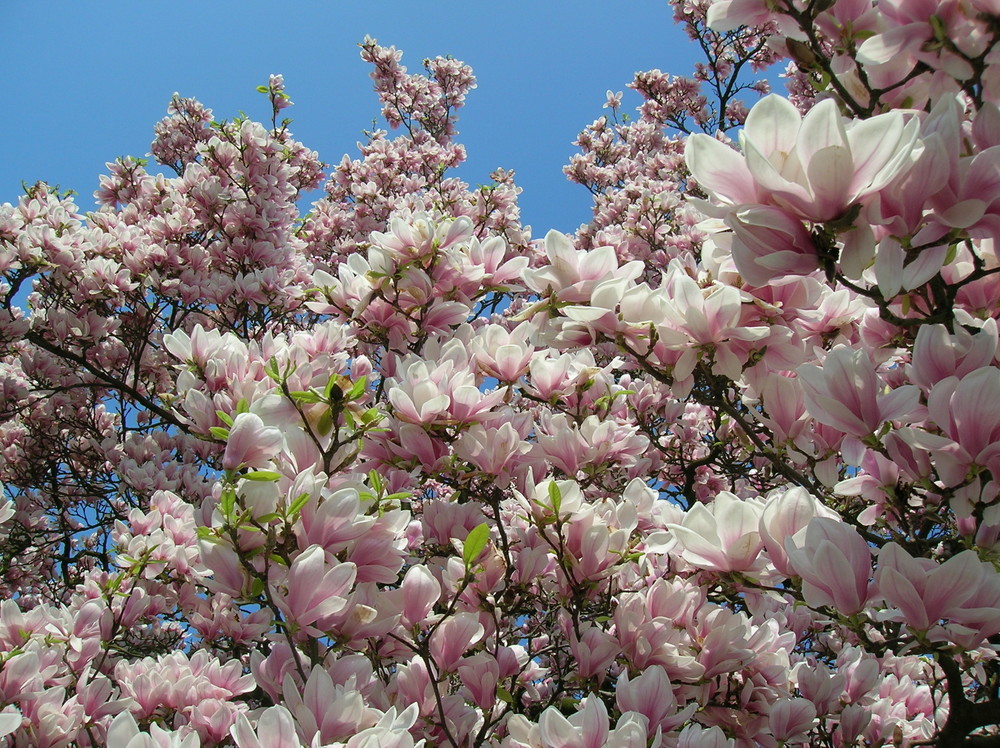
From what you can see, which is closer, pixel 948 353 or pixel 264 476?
pixel 948 353

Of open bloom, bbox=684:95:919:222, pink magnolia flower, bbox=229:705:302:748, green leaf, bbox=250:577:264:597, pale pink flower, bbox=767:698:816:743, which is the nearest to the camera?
open bloom, bbox=684:95:919:222

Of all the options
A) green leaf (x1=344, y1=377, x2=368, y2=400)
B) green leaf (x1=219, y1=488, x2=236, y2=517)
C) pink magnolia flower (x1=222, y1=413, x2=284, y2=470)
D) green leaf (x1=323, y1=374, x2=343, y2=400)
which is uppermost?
green leaf (x1=323, y1=374, x2=343, y2=400)

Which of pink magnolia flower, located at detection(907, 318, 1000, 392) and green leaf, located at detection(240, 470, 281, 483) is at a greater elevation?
green leaf, located at detection(240, 470, 281, 483)

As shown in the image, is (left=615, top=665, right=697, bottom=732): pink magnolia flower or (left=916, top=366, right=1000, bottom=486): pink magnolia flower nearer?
(left=916, top=366, right=1000, bottom=486): pink magnolia flower

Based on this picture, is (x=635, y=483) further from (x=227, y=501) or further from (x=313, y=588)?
(x=227, y=501)

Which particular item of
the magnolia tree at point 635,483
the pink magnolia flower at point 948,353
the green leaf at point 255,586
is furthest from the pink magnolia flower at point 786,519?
the green leaf at point 255,586

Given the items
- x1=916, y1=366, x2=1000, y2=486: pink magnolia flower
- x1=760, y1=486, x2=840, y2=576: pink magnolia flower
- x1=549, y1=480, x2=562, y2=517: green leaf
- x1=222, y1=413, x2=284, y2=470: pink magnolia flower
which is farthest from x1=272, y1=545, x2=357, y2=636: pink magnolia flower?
x1=916, y1=366, x2=1000, y2=486: pink magnolia flower

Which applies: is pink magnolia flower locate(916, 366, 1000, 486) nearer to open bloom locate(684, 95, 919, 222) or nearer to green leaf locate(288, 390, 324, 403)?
open bloom locate(684, 95, 919, 222)

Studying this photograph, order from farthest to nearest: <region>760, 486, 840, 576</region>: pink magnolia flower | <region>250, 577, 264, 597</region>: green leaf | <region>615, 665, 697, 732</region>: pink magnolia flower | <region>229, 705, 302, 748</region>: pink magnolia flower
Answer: <region>615, 665, 697, 732</region>: pink magnolia flower
<region>250, 577, 264, 597</region>: green leaf
<region>760, 486, 840, 576</region>: pink magnolia flower
<region>229, 705, 302, 748</region>: pink magnolia flower

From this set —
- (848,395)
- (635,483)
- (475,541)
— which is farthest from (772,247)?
(635,483)

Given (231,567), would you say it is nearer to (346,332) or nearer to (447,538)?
(447,538)

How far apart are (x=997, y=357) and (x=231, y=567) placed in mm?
1531

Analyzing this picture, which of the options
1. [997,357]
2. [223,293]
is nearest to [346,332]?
[997,357]

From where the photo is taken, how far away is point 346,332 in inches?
87.9
